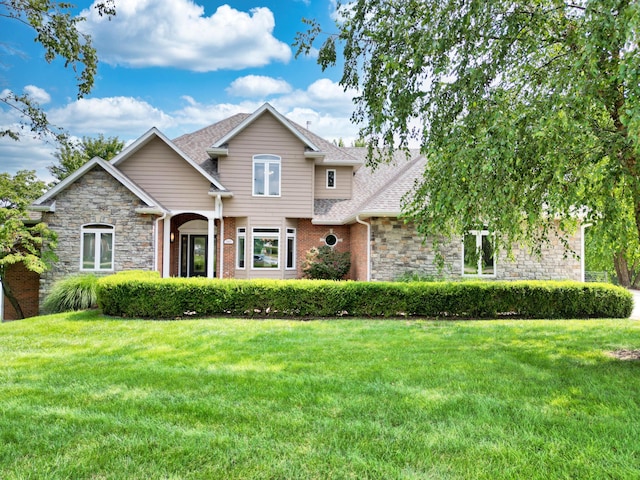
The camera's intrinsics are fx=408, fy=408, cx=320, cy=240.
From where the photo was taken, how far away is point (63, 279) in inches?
494

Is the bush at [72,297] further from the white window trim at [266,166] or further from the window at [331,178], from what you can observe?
the window at [331,178]

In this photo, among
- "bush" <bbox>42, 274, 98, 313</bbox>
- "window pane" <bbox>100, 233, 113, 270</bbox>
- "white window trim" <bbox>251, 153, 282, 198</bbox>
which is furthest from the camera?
"white window trim" <bbox>251, 153, 282, 198</bbox>

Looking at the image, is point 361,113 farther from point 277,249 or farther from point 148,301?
point 277,249

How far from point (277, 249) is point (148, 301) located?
7.07 meters

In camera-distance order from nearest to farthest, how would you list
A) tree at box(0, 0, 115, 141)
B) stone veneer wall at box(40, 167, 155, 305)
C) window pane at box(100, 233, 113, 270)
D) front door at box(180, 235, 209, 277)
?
tree at box(0, 0, 115, 141) → stone veneer wall at box(40, 167, 155, 305) → window pane at box(100, 233, 113, 270) → front door at box(180, 235, 209, 277)

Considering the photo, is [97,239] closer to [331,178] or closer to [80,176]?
[80,176]

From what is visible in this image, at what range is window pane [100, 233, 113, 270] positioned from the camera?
44.1ft

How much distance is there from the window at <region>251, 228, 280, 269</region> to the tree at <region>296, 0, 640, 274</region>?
33.5 ft

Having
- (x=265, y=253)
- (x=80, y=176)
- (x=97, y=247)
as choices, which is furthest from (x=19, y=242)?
(x=265, y=253)

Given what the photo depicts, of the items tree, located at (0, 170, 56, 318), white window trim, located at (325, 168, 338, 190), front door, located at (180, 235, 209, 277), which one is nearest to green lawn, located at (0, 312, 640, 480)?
tree, located at (0, 170, 56, 318)

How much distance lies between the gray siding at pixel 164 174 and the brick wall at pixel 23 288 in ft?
15.6

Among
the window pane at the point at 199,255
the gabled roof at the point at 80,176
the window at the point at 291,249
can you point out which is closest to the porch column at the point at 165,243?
the gabled roof at the point at 80,176

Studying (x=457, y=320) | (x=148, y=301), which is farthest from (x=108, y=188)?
(x=457, y=320)

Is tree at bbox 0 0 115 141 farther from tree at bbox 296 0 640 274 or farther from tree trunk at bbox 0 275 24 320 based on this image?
tree trunk at bbox 0 275 24 320
